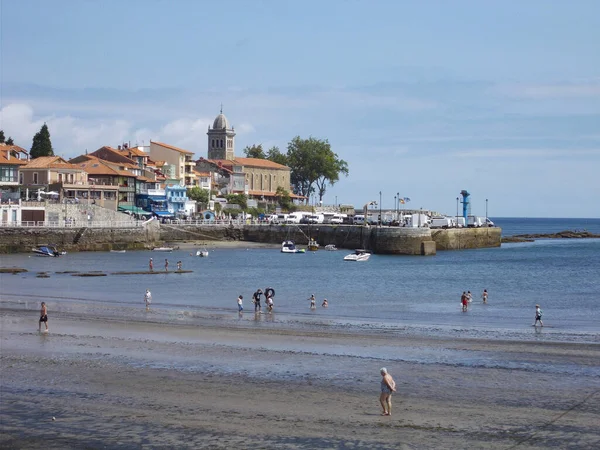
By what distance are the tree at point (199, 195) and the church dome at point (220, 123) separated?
1982 inches

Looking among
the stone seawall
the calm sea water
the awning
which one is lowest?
the calm sea water

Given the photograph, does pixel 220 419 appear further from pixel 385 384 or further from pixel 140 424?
pixel 385 384

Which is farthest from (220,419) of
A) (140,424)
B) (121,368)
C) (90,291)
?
(90,291)

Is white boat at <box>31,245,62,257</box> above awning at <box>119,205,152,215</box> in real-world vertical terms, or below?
below

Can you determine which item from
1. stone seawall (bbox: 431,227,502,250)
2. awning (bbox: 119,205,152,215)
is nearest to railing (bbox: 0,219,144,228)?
awning (bbox: 119,205,152,215)

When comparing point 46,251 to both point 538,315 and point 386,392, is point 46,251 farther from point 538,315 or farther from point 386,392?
point 386,392

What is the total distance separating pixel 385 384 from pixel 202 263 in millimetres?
57117

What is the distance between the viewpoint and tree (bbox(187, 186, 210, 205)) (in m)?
128

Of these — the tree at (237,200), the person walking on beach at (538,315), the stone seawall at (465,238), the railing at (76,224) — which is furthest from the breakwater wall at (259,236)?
the person walking on beach at (538,315)

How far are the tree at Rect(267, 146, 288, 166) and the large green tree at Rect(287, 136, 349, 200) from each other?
115 cm

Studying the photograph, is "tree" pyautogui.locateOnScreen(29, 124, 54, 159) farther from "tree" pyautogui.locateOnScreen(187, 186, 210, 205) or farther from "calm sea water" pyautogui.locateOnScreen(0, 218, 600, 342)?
"calm sea water" pyautogui.locateOnScreen(0, 218, 600, 342)

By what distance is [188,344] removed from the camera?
3238 centimetres

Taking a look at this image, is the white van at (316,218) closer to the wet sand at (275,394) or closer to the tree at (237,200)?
the tree at (237,200)

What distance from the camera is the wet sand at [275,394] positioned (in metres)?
20.1
